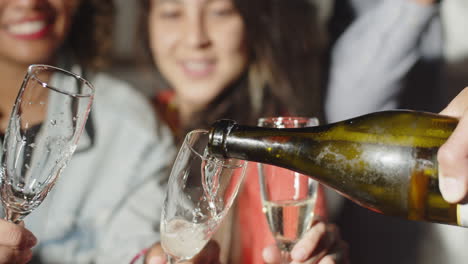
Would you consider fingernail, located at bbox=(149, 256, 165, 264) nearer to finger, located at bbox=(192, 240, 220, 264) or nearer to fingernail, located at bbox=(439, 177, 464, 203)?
finger, located at bbox=(192, 240, 220, 264)

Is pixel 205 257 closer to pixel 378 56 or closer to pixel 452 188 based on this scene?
pixel 452 188

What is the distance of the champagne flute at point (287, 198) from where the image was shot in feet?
1.88

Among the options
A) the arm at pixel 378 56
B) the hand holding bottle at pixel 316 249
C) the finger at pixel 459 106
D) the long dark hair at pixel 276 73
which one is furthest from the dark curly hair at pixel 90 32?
the finger at pixel 459 106

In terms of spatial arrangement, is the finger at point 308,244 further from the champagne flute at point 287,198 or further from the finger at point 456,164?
the finger at point 456,164

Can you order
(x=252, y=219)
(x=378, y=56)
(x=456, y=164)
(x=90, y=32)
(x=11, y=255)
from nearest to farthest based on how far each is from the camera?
1. (x=456, y=164)
2. (x=11, y=255)
3. (x=252, y=219)
4. (x=378, y=56)
5. (x=90, y=32)

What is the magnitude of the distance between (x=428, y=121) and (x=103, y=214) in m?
0.98

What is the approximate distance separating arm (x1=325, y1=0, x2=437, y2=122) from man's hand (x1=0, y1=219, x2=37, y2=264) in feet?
2.96

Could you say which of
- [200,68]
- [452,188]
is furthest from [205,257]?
[200,68]

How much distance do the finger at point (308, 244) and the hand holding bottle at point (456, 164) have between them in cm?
23

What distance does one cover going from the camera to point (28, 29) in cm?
114

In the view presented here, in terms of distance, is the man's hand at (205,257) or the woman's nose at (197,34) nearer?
the man's hand at (205,257)

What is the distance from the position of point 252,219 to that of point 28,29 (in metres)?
0.81

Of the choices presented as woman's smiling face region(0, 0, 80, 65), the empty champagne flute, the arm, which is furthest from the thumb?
woman's smiling face region(0, 0, 80, 65)

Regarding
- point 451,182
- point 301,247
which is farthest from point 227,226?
point 451,182
